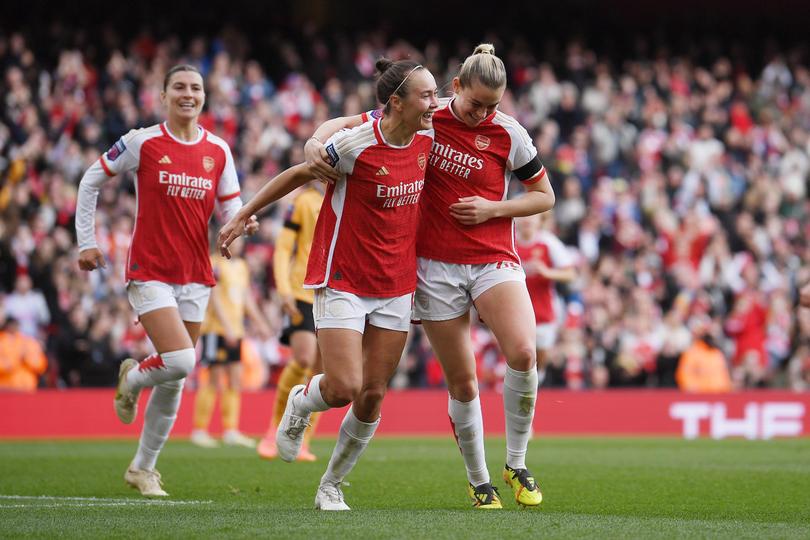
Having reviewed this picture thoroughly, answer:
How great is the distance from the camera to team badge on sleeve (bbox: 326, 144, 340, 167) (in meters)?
6.86

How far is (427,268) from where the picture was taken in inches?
290

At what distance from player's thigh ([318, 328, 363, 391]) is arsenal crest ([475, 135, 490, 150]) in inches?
51.0

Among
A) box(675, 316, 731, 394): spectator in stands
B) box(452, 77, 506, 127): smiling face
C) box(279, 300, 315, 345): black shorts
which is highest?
box(452, 77, 506, 127): smiling face

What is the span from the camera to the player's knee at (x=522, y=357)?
23.5ft

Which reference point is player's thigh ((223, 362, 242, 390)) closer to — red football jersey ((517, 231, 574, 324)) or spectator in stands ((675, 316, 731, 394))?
red football jersey ((517, 231, 574, 324))

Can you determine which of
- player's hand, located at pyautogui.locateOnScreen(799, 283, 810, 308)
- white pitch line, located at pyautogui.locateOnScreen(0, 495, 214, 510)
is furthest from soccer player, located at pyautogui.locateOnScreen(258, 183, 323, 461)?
player's hand, located at pyautogui.locateOnScreen(799, 283, 810, 308)

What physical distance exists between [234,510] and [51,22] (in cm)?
1896

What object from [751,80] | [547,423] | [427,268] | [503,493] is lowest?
[547,423]

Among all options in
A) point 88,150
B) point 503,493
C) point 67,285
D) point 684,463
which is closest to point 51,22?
point 88,150

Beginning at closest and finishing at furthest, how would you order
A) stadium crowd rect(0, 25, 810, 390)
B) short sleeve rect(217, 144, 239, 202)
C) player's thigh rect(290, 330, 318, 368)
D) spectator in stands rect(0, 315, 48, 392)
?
short sleeve rect(217, 144, 239, 202), player's thigh rect(290, 330, 318, 368), spectator in stands rect(0, 315, 48, 392), stadium crowd rect(0, 25, 810, 390)

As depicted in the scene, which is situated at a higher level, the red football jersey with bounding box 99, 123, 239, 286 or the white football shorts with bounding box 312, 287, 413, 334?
the red football jersey with bounding box 99, 123, 239, 286

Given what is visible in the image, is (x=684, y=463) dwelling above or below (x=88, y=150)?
below

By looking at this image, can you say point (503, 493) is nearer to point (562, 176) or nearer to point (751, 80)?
point (562, 176)

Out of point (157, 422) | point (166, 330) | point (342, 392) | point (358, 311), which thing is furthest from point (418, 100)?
point (157, 422)
